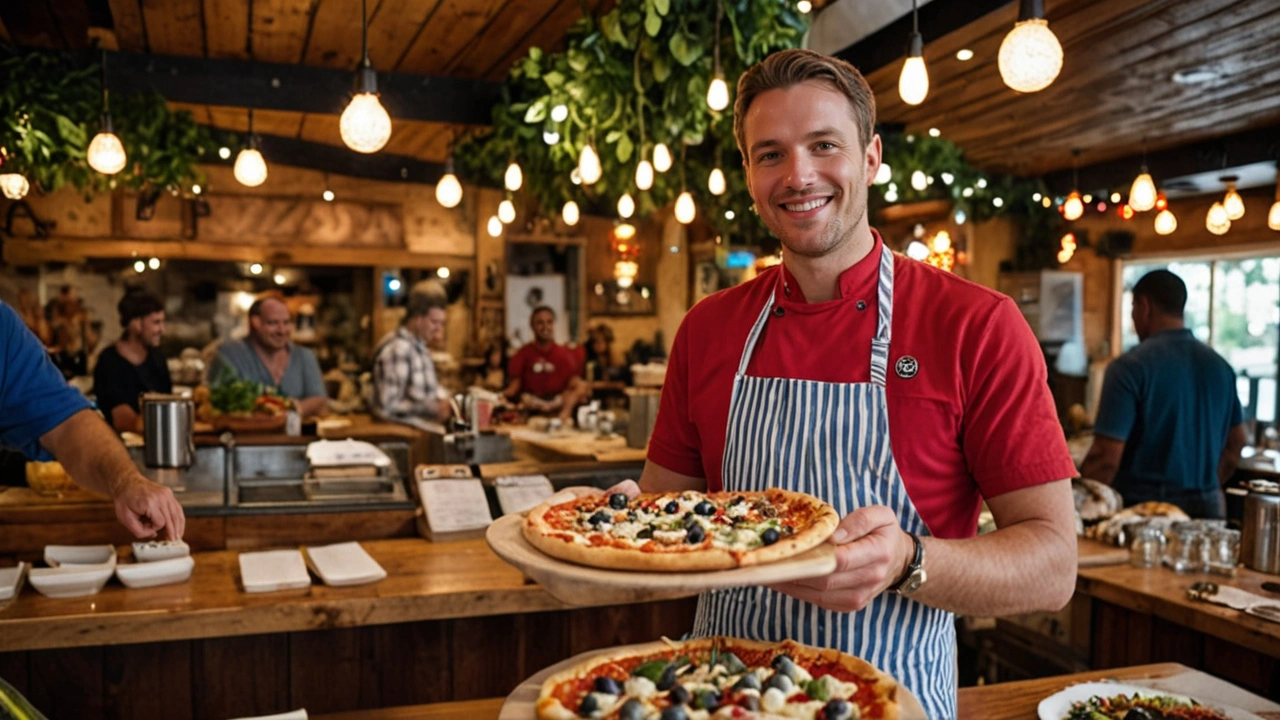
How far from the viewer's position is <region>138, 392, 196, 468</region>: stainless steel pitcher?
12.6 ft

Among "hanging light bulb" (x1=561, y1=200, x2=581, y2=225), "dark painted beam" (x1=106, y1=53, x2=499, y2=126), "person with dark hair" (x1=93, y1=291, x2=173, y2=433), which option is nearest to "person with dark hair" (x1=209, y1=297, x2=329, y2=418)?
"person with dark hair" (x1=93, y1=291, x2=173, y2=433)

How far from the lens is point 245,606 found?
9.21ft

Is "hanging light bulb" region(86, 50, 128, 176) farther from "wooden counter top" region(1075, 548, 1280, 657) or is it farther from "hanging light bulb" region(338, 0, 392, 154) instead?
"wooden counter top" region(1075, 548, 1280, 657)

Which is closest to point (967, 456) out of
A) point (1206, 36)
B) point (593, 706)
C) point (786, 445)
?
point (786, 445)

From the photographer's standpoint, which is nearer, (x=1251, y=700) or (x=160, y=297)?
(x=1251, y=700)

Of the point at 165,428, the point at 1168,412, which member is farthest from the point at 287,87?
the point at 1168,412

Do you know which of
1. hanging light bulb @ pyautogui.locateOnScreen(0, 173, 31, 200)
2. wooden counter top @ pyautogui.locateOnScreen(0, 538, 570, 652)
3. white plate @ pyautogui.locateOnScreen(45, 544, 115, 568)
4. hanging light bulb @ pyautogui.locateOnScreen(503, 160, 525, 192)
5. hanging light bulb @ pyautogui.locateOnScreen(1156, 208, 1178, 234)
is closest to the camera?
wooden counter top @ pyautogui.locateOnScreen(0, 538, 570, 652)

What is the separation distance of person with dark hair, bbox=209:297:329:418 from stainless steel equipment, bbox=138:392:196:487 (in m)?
2.53

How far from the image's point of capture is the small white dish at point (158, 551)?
3.10 m

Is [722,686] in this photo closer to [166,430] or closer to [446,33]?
[166,430]

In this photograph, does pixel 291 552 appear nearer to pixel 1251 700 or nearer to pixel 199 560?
pixel 199 560

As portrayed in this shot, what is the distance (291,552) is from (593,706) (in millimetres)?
2260

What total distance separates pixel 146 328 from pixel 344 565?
3.95 metres

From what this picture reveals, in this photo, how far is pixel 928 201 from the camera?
32.7 feet
